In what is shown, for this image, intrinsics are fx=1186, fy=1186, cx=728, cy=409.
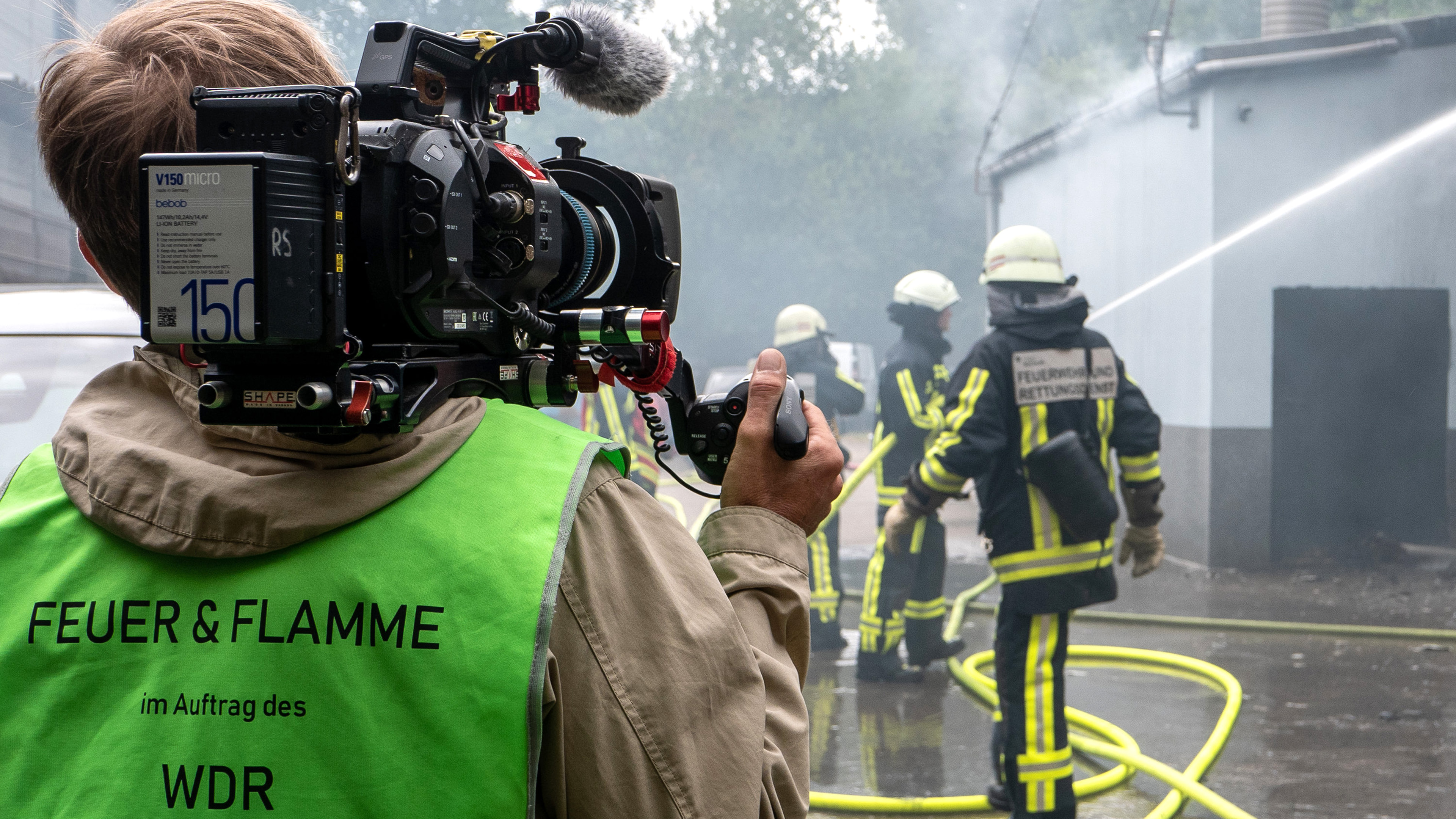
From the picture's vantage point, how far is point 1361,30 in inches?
370

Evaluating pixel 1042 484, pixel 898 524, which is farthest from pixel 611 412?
pixel 1042 484

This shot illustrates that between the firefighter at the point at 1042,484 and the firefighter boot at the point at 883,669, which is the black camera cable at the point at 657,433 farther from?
the firefighter boot at the point at 883,669

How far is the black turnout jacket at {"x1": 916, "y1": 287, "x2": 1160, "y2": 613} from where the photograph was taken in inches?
157

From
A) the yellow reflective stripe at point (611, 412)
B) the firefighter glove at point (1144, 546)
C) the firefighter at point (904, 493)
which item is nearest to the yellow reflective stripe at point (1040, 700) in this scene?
the firefighter glove at point (1144, 546)

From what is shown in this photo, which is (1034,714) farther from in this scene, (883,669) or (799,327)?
(799,327)

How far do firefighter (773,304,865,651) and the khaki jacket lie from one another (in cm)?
521

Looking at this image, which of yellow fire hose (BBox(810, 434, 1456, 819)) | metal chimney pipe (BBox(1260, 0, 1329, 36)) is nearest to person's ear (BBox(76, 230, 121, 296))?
yellow fire hose (BBox(810, 434, 1456, 819))

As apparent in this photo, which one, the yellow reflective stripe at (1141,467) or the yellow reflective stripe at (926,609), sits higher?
the yellow reflective stripe at (1141,467)

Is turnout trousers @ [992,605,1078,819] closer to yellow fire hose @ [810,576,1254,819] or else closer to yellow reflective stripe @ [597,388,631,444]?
yellow fire hose @ [810,576,1254,819]

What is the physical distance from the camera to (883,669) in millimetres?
5945

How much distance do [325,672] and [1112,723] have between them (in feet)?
15.9

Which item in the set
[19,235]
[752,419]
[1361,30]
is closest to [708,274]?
[1361,30]

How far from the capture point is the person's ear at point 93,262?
3.47 ft

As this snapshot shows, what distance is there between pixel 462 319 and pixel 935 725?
15.2 feet
